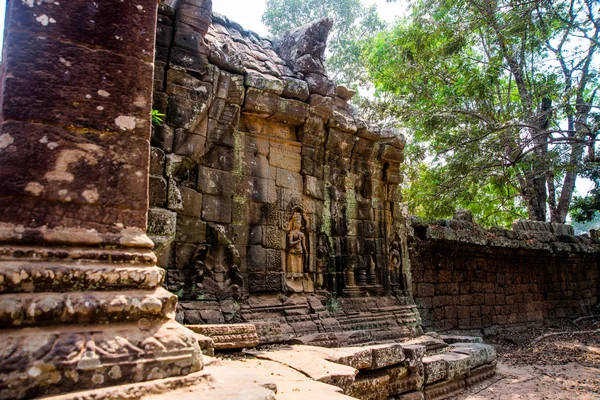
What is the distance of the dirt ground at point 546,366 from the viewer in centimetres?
641

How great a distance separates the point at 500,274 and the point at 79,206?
11664 mm

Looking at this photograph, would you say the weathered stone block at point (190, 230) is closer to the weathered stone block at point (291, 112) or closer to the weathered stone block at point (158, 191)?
the weathered stone block at point (158, 191)

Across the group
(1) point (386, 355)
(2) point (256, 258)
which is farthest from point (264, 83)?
(1) point (386, 355)

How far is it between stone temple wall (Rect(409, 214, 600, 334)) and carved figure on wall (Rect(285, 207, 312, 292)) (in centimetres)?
319

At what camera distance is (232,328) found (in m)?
4.50

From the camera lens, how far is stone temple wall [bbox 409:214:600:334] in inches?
390

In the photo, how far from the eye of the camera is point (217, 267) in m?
5.90

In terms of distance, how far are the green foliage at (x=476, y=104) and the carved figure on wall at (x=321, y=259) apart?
21.2ft

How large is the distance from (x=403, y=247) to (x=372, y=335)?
2148 mm

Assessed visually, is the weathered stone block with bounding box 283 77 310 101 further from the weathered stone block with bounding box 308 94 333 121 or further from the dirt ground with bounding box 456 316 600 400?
the dirt ground with bounding box 456 316 600 400

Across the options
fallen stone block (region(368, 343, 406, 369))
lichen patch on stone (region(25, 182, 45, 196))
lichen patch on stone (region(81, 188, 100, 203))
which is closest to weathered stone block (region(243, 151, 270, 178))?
fallen stone block (region(368, 343, 406, 369))

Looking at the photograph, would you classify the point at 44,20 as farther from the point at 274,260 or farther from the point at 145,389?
the point at 274,260

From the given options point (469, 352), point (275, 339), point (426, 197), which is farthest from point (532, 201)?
point (275, 339)

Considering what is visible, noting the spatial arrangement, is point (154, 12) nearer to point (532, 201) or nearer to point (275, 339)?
point (275, 339)
